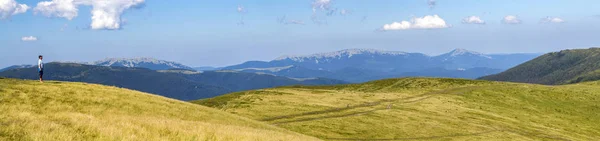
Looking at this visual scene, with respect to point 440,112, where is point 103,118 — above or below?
above

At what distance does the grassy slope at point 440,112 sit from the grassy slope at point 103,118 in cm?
1856

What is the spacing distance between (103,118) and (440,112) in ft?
247

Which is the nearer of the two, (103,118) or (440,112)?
(103,118)

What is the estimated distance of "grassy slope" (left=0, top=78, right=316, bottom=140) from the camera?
18.2 meters

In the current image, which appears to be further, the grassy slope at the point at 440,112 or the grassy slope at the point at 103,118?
the grassy slope at the point at 440,112

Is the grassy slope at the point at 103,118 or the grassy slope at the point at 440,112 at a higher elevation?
the grassy slope at the point at 103,118

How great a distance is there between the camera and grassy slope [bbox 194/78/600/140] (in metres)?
66.4

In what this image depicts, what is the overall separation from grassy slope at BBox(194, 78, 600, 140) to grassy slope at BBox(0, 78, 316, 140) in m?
18.6

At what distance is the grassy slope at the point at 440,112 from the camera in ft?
218

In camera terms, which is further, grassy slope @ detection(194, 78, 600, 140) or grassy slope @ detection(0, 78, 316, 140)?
grassy slope @ detection(194, 78, 600, 140)

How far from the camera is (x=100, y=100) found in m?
48.0

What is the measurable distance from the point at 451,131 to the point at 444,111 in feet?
71.3

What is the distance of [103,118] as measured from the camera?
26422mm

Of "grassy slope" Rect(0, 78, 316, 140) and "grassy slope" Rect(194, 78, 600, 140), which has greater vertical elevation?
A: "grassy slope" Rect(0, 78, 316, 140)
